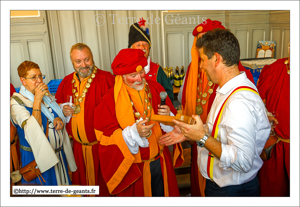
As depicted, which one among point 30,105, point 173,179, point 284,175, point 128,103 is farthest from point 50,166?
point 284,175

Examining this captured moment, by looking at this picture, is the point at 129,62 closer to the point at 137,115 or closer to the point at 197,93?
the point at 137,115

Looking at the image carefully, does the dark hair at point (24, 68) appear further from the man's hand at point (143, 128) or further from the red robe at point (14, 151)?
the man's hand at point (143, 128)

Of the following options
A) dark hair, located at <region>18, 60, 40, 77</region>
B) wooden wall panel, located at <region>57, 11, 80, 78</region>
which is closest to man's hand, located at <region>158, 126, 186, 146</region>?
dark hair, located at <region>18, 60, 40, 77</region>

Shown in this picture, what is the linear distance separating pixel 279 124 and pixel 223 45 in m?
1.12

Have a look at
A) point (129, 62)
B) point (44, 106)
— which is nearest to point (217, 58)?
point (129, 62)

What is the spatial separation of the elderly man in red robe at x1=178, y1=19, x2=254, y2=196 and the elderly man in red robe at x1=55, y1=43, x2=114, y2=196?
75cm

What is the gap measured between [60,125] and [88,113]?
0.32 meters

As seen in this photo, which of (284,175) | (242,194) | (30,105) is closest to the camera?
(242,194)

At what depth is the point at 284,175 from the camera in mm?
2053

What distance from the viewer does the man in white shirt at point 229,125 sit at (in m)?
1.18

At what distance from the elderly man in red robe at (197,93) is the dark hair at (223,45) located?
74 centimetres

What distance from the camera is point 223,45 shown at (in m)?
1.26

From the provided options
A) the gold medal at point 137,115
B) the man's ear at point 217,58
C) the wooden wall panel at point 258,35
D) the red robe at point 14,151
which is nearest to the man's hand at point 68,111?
the red robe at point 14,151

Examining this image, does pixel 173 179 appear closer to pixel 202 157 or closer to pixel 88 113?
pixel 202 157
